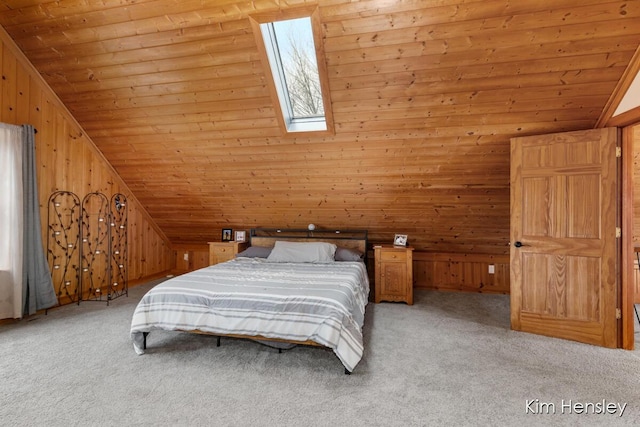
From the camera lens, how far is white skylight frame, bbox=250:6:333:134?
252 centimetres

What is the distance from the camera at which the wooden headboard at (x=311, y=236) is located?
14.8 ft

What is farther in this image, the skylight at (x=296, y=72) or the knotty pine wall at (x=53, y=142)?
the knotty pine wall at (x=53, y=142)

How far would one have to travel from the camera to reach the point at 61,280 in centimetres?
376

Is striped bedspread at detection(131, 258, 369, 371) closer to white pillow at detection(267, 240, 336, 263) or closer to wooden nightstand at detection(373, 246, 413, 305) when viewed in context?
white pillow at detection(267, 240, 336, 263)

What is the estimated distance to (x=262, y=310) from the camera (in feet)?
7.78

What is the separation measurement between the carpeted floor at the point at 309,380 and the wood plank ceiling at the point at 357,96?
167 cm

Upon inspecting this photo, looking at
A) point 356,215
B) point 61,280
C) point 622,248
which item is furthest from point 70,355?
point 622,248

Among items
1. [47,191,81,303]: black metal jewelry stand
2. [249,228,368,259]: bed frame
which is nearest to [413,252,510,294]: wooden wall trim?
[249,228,368,259]: bed frame

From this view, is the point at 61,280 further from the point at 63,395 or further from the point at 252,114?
the point at 252,114

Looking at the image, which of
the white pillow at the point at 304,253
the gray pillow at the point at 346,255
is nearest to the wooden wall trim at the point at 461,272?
the gray pillow at the point at 346,255

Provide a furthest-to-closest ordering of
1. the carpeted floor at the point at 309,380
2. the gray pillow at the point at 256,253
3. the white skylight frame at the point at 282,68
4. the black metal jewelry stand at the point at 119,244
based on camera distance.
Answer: the black metal jewelry stand at the point at 119,244
the gray pillow at the point at 256,253
the white skylight frame at the point at 282,68
the carpeted floor at the point at 309,380

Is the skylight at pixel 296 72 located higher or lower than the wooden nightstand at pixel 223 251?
higher

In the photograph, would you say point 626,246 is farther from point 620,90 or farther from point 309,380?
point 309,380

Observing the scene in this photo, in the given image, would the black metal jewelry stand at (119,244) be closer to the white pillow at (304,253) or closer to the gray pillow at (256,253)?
the gray pillow at (256,253)
